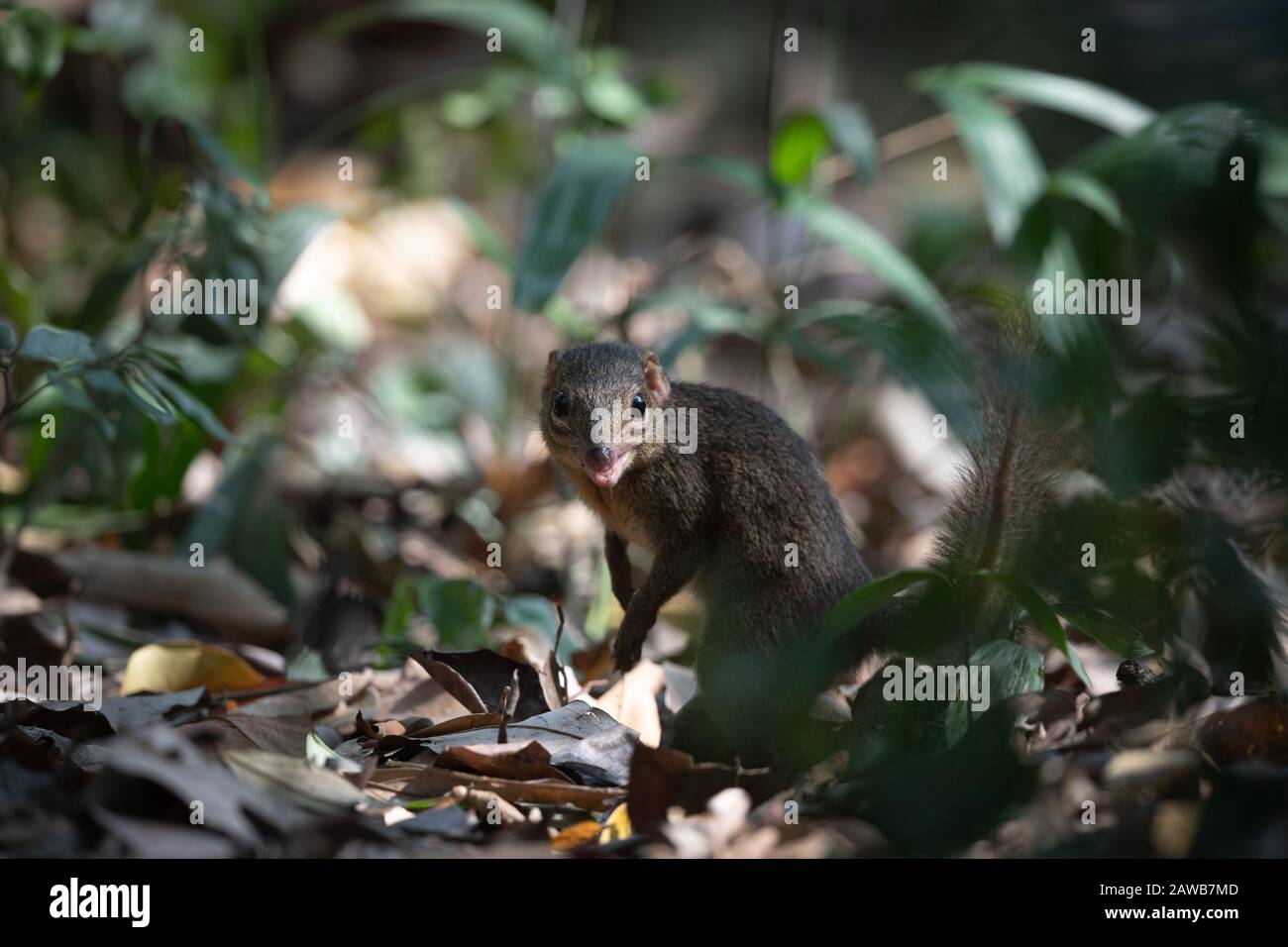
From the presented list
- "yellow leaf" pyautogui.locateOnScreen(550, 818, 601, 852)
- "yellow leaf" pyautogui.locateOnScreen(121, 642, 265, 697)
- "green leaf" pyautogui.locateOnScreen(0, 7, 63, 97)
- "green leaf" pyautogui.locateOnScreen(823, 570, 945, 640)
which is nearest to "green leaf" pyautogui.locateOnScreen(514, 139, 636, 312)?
"yellow leaf" pyautogui.locateOnScreen(121, 642, 265, 697)

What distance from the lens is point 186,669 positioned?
16.2 ft

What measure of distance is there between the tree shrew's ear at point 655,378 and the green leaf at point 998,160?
8.12 ft

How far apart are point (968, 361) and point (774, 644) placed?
1790mm

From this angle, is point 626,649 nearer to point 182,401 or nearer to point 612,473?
point 612,473

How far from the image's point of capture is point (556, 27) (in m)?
7.45

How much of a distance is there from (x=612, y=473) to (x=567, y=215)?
1765mm

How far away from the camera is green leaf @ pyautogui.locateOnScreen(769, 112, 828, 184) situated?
6.81 m

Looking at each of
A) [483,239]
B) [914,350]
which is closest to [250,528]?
[483,239]

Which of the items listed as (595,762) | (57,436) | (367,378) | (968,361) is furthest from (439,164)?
(595,762)

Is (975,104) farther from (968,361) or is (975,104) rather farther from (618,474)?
(618,474)

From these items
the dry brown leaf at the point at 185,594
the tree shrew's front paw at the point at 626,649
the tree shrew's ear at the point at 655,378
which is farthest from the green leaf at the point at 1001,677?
the dry brown leaf at the point at 185,594

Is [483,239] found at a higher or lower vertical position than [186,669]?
higher

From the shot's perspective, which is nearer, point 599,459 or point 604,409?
point 599,459

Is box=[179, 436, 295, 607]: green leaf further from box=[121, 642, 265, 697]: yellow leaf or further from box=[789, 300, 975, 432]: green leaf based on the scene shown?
box=[789, 300, 975, 432]: green leaf
